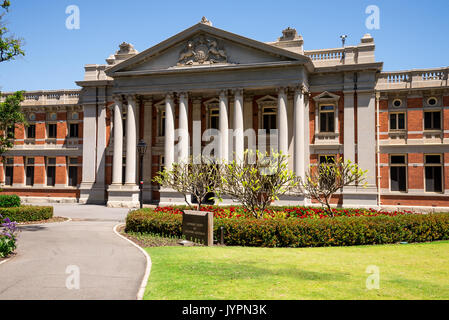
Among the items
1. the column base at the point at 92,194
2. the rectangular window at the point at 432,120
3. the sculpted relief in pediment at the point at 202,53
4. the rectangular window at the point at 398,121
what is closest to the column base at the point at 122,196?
the column base at the point at 92,194

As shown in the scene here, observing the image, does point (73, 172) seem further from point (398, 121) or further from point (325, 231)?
point (325, 231)

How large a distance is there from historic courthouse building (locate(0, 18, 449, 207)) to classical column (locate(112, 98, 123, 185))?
0.28 feet

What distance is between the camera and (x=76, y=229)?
1856cm

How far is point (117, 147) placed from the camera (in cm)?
3403

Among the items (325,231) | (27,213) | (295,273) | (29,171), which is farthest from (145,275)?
(29,171)

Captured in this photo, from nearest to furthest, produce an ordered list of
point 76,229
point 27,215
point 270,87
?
1. point 76,229
2. point 27,215
3. point 270,87

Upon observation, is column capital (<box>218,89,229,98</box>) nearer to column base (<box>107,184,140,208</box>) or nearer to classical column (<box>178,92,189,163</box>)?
classical column (<box>178,92,189,163</box>)

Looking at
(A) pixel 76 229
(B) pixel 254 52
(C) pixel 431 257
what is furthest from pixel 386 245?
(B) pixel 254 52

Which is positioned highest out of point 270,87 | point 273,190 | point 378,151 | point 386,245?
point 270,87

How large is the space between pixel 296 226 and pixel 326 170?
5.52 m

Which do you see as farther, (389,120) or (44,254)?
(389,120)

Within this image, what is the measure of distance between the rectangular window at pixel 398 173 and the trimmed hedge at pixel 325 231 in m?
15.3

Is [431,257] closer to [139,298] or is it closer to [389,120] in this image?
[139,298]
